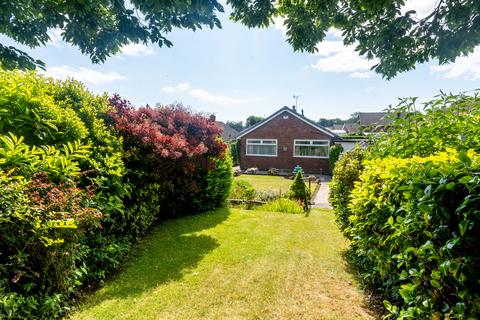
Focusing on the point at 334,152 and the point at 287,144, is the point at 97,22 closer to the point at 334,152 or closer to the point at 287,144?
the point at 334,152

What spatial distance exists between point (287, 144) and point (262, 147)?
2.38 meters

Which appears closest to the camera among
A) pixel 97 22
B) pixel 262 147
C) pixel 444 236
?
pixel 444 236

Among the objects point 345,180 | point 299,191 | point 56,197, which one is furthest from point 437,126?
point 299,191

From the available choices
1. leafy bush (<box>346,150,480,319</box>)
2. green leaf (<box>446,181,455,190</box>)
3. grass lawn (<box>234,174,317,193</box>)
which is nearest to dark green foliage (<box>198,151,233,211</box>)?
grass lawn (<box>234,174,317,193</box>)

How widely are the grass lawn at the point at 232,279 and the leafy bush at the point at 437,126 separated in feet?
6.90

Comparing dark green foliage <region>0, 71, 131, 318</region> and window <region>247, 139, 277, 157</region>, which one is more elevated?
window <region>247, 139, 277, 157</region>

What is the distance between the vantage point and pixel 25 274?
2.15 metres

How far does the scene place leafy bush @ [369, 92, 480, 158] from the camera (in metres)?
2.51

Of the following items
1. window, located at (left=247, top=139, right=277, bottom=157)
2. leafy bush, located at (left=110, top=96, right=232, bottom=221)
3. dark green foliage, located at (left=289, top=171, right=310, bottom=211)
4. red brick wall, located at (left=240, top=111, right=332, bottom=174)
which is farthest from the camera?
window, located at (left=247, top=139, right=277, bottom=157)

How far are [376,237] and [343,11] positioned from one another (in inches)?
186

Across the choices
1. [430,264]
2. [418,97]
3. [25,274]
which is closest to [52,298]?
[25,274]

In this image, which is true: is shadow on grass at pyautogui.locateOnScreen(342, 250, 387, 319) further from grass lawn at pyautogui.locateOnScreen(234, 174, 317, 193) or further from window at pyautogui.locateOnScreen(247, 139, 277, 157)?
window at pyautogui.locateOnScreen(247, 139, 277, 157)

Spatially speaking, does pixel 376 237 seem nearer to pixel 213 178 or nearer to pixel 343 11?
pixel 343 11

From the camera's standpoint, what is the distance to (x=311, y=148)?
2052cm
